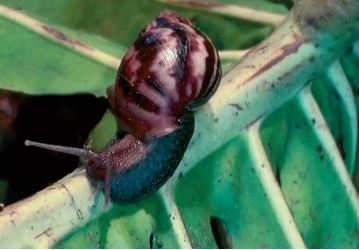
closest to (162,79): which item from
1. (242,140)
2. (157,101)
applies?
(157,101)

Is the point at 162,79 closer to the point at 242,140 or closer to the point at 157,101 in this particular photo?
the point at 157,101

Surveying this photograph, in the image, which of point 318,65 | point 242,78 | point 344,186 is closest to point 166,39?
point 242,78
